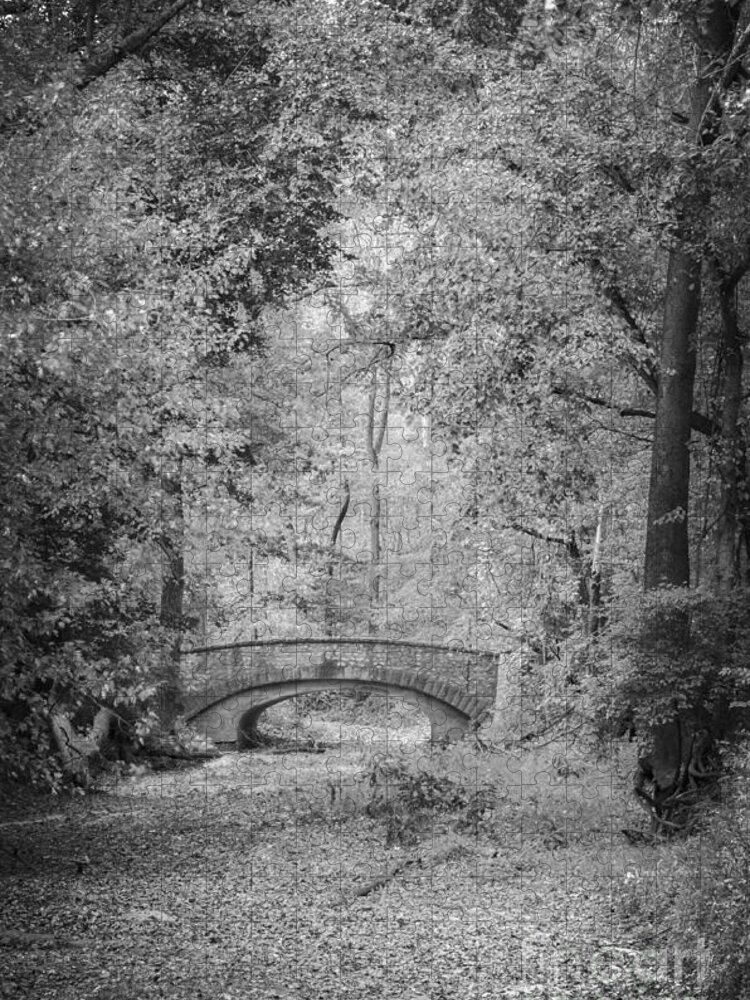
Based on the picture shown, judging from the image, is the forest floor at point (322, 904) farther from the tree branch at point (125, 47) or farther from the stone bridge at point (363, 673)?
the tree branch at point (125, 47)

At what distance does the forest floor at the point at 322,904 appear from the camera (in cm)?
627

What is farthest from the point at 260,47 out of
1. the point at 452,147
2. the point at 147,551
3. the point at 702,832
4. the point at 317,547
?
the point at 702,832

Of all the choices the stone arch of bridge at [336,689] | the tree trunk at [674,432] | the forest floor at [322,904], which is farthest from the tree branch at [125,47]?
the stone arch of bridge at [336,689]

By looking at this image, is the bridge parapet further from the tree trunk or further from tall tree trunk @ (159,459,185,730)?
the tree trunk

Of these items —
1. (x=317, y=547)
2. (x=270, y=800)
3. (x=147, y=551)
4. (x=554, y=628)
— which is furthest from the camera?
(x=554, y=628)

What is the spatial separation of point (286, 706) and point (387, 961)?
53.1 feet

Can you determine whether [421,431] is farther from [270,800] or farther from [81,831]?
[81,831]

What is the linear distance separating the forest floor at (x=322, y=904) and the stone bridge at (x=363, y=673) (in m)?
5.95

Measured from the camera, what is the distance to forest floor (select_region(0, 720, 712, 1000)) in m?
6.27

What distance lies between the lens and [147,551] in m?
9.79

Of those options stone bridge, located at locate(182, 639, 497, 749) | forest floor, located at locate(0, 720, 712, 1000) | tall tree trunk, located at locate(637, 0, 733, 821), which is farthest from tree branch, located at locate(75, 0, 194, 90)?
stone bridge, located at locate(182, 639, 497, 749)

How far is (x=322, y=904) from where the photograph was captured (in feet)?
27.6

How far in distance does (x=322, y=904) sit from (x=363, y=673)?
34.1ft

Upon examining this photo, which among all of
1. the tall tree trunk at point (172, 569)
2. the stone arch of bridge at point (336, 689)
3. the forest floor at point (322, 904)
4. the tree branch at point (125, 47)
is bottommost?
the forest floor at point (322, 904)
